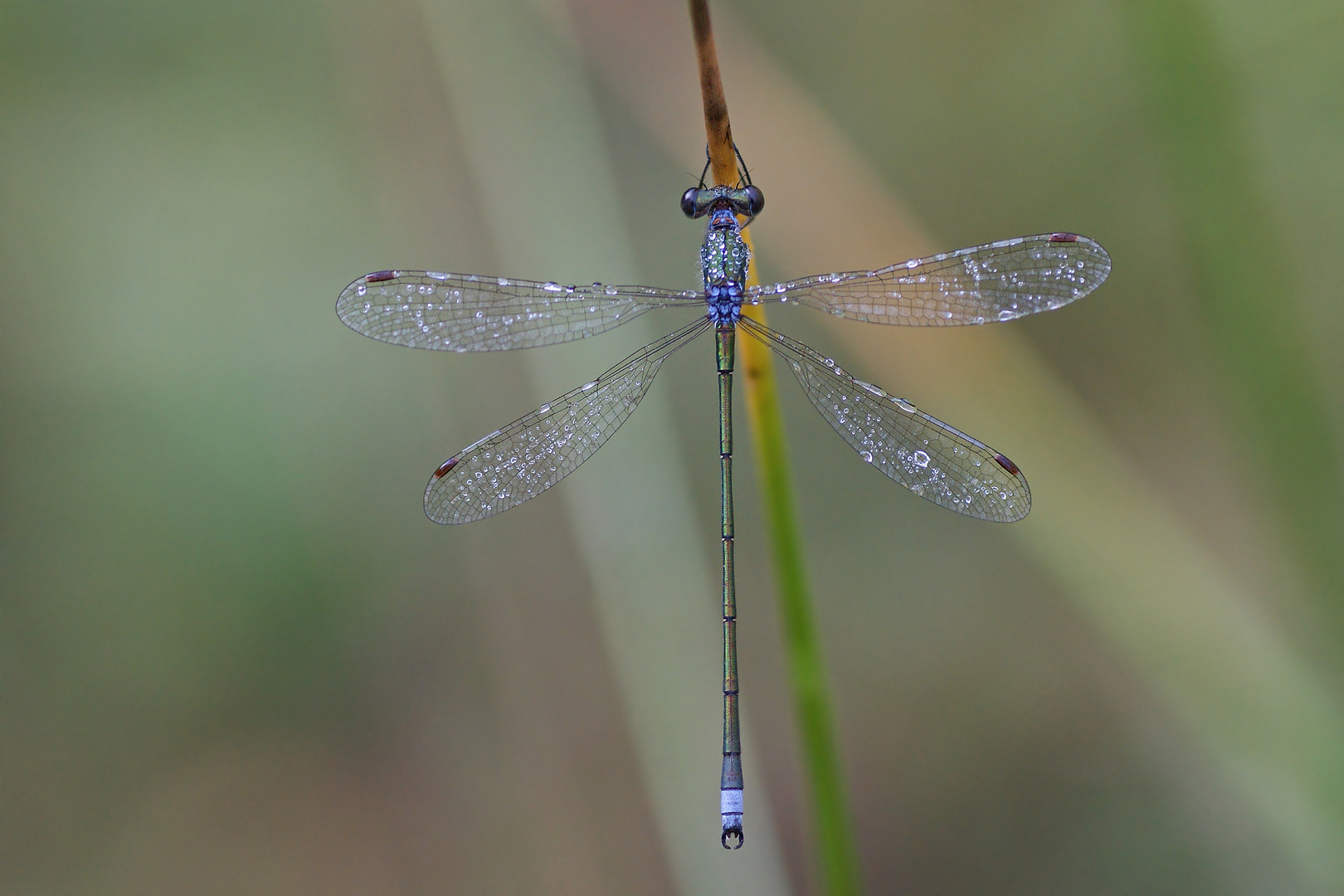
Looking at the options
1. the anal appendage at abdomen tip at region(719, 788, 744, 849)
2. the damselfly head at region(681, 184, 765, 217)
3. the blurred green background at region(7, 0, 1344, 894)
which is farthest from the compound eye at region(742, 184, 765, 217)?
the anal appendage at abdomen tip at region(719, 788, 744, 849)

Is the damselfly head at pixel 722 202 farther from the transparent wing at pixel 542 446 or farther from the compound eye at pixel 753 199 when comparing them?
the transparent wing at pixel 542 446

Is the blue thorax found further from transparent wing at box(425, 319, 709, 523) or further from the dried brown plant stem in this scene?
the dried brown plant stem

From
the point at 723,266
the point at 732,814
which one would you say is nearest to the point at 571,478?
the point at 723,266

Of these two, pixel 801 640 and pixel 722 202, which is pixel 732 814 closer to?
pixel 801 640

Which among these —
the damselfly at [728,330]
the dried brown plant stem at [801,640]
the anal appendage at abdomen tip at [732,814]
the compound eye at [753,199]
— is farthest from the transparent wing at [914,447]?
the anal appendage at abdomen tip at [732,814]

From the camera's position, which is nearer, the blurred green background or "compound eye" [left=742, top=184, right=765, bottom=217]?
"compound eye" [left=742, top=184, right=765, bottom=217]
